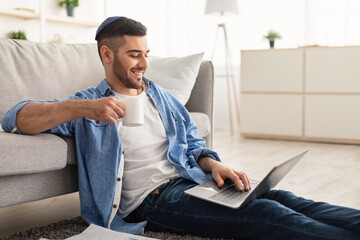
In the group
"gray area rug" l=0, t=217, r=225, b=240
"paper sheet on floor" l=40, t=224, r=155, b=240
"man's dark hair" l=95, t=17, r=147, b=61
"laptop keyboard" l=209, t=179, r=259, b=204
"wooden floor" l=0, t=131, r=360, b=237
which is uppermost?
"man's dark hair" l=95, t=17, r=147, b=61

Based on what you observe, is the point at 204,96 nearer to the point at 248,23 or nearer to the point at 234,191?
the point at 234,191

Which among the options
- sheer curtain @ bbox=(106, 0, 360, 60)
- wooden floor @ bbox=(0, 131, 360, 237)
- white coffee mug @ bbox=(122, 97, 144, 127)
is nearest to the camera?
white coffee mug @ bbox=(122, 97, 144, 127)

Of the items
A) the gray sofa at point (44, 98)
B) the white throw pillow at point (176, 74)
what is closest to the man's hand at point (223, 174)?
the gray sofa at point (44, 98)

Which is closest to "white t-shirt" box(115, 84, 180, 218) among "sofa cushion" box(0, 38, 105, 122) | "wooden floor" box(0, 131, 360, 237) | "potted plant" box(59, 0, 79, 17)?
"wooden floor" box(0, 131, 360, 237)

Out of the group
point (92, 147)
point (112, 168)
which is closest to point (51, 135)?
point (92, 147)

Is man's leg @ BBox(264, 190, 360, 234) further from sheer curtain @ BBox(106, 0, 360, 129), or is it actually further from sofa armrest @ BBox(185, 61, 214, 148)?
sheer curtain @ BBox(106, 0, 360, 129)

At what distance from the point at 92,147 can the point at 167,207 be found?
13.4 inches

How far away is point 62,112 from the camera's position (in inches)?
56.1

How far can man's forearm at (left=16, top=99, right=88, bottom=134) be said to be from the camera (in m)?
1.42

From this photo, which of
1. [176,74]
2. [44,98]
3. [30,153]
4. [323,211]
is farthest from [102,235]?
[176,74]

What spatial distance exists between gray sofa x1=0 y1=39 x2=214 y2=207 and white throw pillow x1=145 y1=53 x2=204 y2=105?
0.40 feet

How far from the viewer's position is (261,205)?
1351 millimetres

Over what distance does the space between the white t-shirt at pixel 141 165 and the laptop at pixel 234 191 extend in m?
0.17

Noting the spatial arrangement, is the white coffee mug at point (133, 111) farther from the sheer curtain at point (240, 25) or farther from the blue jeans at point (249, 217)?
the sheer curtain at point (240, 25)
